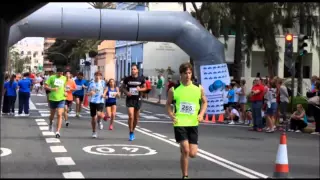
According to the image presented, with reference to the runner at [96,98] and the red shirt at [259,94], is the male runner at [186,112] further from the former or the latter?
the red shirt at [259,94]

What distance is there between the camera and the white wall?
4872 cm

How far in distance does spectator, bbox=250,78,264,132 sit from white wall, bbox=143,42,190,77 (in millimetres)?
30552

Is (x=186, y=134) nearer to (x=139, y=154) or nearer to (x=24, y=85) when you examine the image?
(x=139, y=154)

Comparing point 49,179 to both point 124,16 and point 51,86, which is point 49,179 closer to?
point 51,86

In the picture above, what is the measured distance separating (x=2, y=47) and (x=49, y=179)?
2653 mm

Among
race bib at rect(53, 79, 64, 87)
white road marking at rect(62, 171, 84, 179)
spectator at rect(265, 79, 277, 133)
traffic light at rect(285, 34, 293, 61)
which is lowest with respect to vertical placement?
white road marking at rect(62, 171, 84, 179)

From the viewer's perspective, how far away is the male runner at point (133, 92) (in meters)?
13.0

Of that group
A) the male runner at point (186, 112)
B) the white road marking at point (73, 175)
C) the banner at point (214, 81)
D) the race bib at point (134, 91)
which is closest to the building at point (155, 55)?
the banner at point (214, 81)

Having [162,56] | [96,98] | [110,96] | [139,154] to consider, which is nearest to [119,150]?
[139,154]

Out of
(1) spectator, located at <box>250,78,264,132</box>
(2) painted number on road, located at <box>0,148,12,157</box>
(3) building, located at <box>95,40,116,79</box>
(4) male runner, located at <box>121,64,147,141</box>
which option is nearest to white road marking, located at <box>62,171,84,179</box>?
(2) painted number on road, located at <box>0,148,12,157</box>

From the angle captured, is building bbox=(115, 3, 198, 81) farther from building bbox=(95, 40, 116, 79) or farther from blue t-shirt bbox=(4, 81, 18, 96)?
blue t-shirt bbox=(4, 81, 18, 96)

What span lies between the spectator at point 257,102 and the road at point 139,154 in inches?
30.9

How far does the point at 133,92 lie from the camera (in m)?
13.1

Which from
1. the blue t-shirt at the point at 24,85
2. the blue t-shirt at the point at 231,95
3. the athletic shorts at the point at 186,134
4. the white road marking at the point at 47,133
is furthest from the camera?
the blue t-shirt at the point at 24,85
